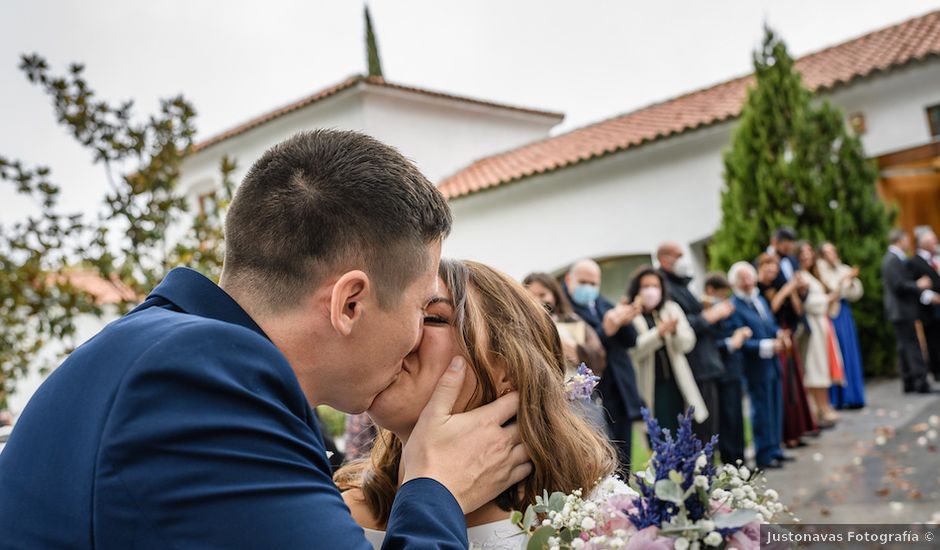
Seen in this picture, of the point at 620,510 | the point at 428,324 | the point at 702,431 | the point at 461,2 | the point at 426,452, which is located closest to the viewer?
the point at 620,510

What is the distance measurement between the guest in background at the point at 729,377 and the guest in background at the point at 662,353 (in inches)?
26.5

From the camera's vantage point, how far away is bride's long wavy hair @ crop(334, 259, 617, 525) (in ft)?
8.25

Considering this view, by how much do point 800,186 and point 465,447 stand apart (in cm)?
1404

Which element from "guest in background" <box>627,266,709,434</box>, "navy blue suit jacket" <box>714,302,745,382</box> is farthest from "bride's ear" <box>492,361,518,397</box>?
"navy blue suit jacket" <box>714,302,745,382</box>

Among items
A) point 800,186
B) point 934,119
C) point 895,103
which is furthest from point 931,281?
point 895,103

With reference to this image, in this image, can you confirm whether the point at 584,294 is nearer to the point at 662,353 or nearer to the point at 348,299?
the point at 662,353

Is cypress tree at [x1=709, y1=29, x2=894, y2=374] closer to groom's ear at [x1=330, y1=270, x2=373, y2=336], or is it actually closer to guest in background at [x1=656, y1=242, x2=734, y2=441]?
guest in background at [x1=656, y1=242, x2=734, y2=441]

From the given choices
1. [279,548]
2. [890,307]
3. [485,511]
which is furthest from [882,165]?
[279,548]

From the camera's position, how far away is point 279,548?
4.41 ft

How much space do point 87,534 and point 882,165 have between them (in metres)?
17.5

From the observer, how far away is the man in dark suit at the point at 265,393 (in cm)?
135

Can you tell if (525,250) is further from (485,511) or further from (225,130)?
(485,511)

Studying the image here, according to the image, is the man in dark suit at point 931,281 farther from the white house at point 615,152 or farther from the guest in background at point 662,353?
the guest in background at point 662,353

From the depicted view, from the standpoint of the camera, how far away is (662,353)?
8.52 meters
